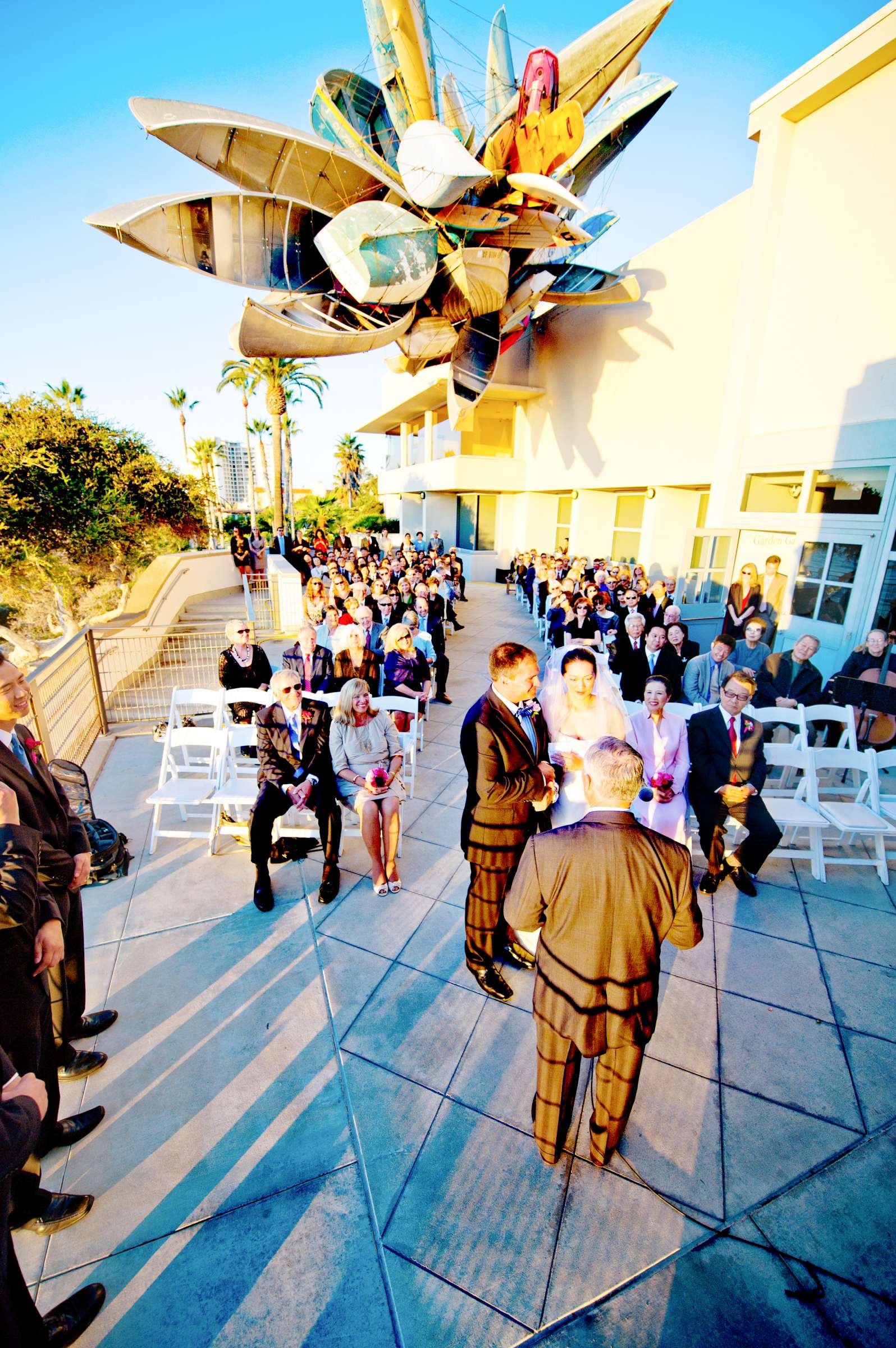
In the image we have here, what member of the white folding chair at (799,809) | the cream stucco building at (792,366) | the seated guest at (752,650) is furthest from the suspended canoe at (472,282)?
the white folding chair at (799,809)

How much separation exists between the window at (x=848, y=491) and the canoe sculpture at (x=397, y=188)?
742 centimetres

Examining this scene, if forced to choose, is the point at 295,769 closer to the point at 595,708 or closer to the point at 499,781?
the point at 499,781

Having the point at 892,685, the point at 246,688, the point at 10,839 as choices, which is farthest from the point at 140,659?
the point at 892,685

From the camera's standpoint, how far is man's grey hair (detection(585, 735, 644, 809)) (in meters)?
1.86

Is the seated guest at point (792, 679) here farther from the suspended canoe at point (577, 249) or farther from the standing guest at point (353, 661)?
the suspended canoe at point (577, 249)

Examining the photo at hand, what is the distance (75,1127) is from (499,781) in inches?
100

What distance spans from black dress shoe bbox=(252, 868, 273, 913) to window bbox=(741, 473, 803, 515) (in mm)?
9005

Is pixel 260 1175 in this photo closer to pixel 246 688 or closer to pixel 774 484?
pixel 246 688

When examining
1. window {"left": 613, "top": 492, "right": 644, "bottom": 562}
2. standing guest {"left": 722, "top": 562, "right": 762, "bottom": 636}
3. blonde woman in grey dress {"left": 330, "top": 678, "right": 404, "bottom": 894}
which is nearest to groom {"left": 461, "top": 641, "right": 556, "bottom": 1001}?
blonde woman in grey dress {"left": 330, "top": 678, "right": 404, "bottom": 894}

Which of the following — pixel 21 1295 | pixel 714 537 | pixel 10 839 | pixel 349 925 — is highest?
pixel 714 537

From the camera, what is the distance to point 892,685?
5.59 m

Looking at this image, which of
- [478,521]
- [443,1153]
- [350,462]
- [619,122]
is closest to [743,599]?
[443,1153]

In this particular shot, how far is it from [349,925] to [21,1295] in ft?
7.43

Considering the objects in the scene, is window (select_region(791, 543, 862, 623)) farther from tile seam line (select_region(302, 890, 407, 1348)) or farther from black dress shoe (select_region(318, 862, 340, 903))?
tile seam line (select_region(302, 890, 407, 1348))
